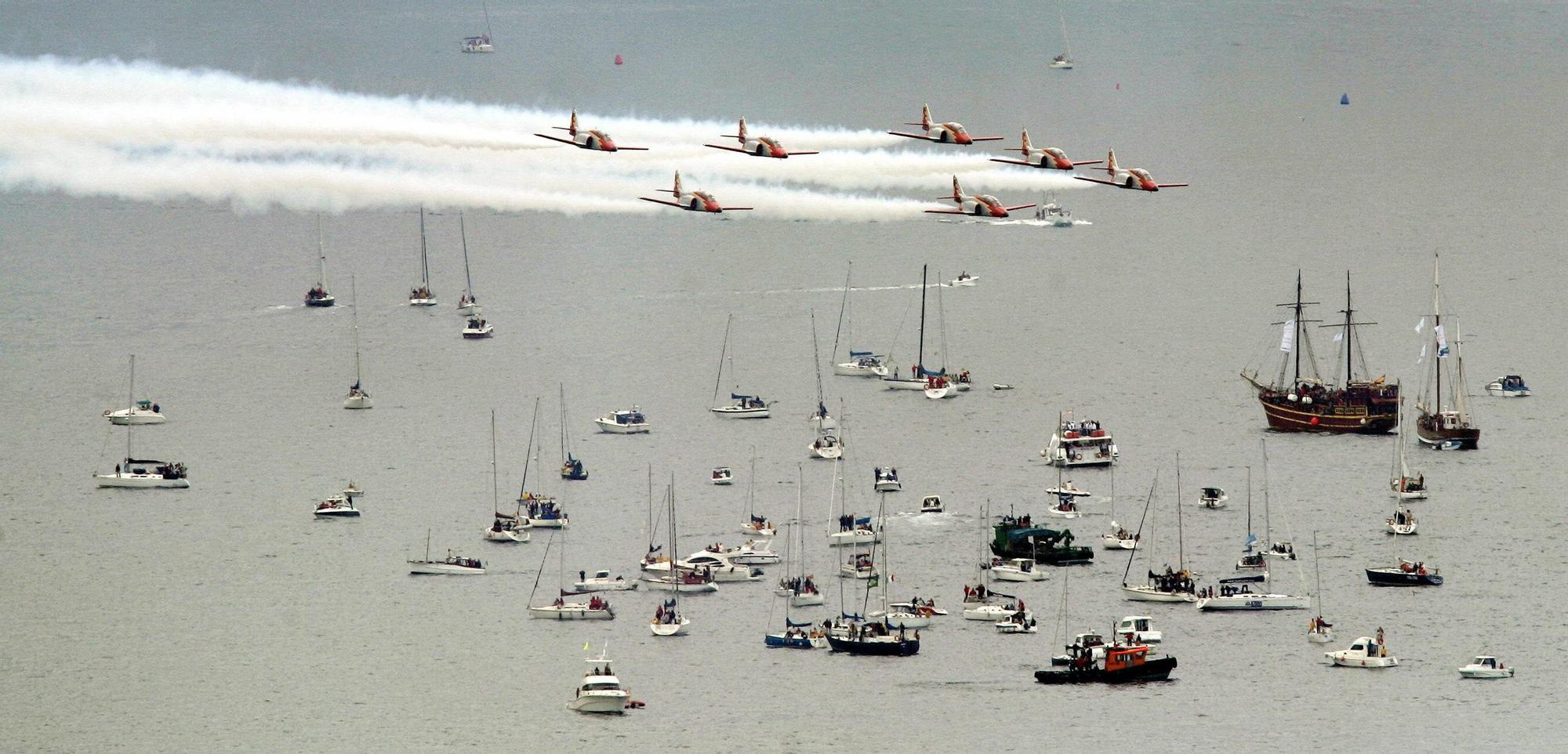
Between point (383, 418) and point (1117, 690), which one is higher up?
point (383, 418)

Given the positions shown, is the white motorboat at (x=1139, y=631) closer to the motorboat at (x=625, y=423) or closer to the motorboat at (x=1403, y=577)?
the motorboat at (x=1403, y=577)

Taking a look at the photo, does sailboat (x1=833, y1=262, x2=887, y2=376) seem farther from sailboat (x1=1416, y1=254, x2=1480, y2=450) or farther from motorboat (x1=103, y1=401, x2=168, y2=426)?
motorboat (x1=103, y1=401, x2=168, y2=426)

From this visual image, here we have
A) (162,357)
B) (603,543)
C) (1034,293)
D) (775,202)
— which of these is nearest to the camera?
(603,543)

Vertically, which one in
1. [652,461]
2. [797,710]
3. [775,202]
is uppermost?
[775,202]

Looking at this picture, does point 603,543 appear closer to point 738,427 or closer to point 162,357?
point 738,427

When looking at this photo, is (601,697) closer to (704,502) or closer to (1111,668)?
(1111,668)

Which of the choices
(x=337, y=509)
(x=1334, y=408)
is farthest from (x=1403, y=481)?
(x=337, y=509)


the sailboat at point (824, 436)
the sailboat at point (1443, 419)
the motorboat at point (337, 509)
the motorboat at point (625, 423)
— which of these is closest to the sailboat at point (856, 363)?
the sailboat at point (824, 436)

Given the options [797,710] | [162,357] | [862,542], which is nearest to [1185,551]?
[862,542]
